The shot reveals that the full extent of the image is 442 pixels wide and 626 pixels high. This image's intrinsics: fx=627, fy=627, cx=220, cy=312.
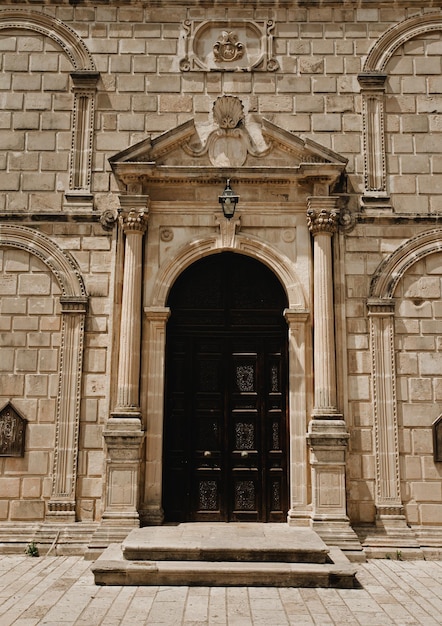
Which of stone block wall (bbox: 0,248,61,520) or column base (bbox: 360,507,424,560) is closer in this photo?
column base (bbox: 360,507,424,560)

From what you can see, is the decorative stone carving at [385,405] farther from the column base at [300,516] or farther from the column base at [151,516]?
the column base at [151,516]

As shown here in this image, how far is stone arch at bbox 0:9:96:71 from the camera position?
1065cm

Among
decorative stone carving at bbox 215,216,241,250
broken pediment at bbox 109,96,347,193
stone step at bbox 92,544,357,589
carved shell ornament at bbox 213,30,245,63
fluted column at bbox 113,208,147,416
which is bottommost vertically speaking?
stone step at bbox 92,544,357,589

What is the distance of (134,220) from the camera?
9.88m

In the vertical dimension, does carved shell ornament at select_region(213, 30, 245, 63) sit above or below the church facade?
above

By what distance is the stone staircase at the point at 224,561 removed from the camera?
739 centimetres

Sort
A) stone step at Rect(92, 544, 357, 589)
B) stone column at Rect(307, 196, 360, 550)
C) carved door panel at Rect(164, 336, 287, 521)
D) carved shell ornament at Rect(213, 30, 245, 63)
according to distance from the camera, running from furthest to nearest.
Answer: carved shell ornament at Rect(213, 30, 245, 63) < carved door panel at Rect(164, 336, 287, 521) < stone column at Rect(307, 196, 360, 550) < stone step at Rect(92, 544, 357, 589)

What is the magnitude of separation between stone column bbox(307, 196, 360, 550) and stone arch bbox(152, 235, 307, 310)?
38 cm

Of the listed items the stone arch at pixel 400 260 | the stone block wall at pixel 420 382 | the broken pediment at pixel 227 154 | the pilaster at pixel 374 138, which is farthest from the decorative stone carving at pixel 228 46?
the stone block wall at pixel 420 382

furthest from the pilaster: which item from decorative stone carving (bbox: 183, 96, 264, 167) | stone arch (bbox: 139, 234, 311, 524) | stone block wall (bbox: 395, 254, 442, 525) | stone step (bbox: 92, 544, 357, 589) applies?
stone step (bbox: 92, 544, 357, 589)

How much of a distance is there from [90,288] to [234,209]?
103 inches

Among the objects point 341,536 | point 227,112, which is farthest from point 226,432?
point 227,112

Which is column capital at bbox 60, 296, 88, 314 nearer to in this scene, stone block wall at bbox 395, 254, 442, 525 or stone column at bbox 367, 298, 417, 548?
stone column at bbox 367, 298, 417, 548

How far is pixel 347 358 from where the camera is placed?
9.80 metres
